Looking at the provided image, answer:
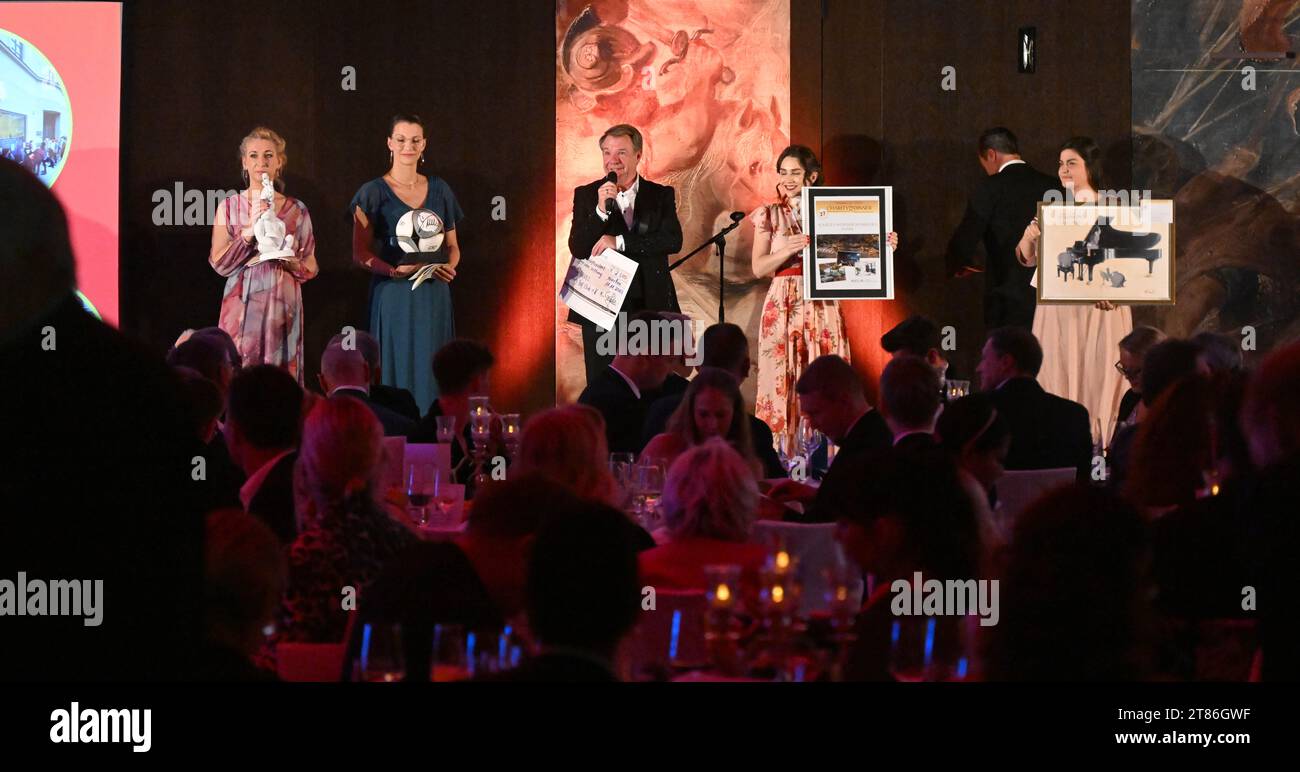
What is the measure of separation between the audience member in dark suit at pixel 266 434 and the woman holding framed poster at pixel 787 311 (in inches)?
228

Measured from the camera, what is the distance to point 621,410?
6512 mm

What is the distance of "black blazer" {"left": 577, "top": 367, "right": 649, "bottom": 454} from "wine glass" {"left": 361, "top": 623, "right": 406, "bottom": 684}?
12.8 feet

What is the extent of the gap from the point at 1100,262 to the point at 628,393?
15.1 ft

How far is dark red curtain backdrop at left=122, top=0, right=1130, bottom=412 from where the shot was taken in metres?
10.3

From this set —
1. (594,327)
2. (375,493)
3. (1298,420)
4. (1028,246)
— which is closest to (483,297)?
(594,327)

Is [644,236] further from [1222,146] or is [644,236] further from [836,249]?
[1222,146]

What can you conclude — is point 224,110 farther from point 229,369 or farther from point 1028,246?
point 1028,246

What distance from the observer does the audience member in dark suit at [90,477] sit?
90.0 inches

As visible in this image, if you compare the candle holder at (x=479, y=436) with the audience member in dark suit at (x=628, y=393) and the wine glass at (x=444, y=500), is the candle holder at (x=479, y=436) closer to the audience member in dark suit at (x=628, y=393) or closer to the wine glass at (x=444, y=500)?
the wine glass at (x=444, y=500)

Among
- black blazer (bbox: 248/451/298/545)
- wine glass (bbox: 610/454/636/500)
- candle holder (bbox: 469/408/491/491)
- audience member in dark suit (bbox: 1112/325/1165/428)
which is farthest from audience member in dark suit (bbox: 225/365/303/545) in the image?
audience member in dark suit (bbox: 1112/325/1165/428)

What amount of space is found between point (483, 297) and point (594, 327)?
0.94 meters

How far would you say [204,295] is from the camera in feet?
33.8

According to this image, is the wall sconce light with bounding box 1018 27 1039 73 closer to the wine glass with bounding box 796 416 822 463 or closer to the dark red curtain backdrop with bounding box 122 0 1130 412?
the dark red curtain backdrop with bounding box 122 0 1130 412

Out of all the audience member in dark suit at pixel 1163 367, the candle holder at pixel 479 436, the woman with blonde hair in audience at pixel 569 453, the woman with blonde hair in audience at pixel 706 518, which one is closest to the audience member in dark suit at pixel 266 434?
the woman with blonde hair in audience at pixel 569 453
